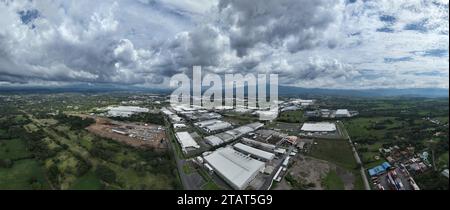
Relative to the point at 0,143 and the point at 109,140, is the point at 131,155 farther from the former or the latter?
the point at 0,143

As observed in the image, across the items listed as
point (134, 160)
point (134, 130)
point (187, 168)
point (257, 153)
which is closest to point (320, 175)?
point (257, 153)

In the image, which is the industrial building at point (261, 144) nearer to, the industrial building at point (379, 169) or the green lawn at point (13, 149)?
the industrial building at point (379, 169)

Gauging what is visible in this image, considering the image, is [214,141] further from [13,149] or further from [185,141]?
[13,149]

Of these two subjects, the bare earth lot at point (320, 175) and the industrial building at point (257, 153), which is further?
the industrial building at point (257, 153)

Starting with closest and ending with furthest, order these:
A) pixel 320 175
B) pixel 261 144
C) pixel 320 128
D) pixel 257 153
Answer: pixel 320 175, pixel 257 153, pixel 261 144, pixel 320 128

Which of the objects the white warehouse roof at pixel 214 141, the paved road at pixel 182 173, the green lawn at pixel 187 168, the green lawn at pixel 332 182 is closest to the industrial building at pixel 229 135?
the white warehouse roof at pixel 214 141
